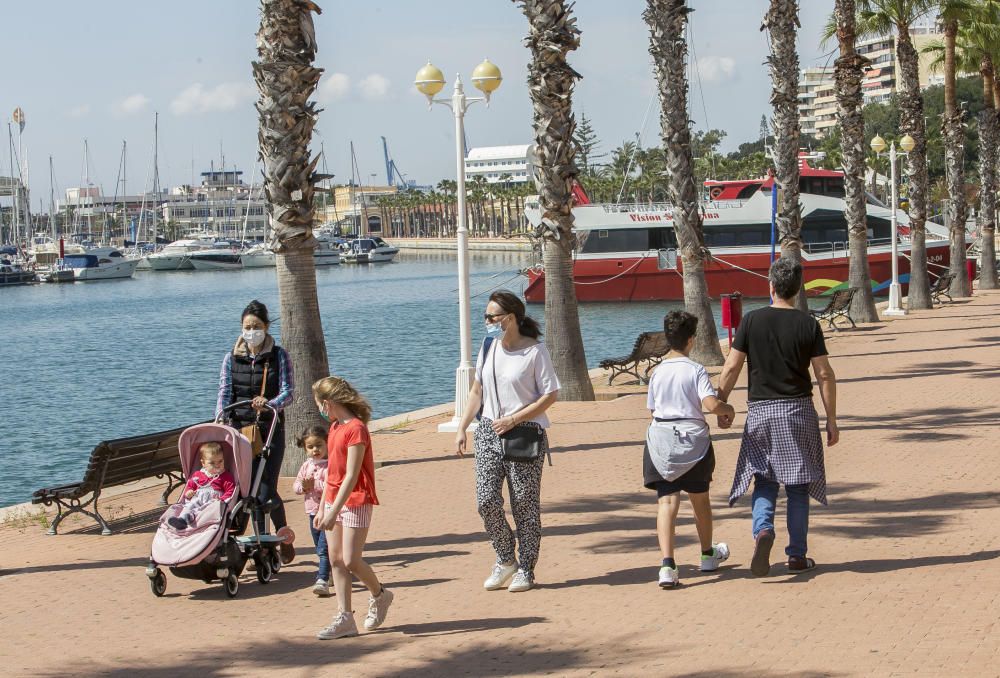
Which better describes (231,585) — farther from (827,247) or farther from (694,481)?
(827,247)

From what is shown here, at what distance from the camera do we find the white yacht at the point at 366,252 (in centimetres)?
12169

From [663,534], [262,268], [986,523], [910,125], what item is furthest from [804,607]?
[262,268]

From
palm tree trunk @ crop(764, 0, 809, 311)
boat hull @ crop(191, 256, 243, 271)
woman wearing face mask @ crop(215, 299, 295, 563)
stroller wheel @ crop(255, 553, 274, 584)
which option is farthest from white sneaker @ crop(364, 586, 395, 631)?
boat hull @ crop(191, 256, 243, 271)

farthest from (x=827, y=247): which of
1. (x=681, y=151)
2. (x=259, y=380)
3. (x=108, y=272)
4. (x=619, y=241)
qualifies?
(x=108, y=272)

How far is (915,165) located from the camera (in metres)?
35.4

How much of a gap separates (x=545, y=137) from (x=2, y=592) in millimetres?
10316

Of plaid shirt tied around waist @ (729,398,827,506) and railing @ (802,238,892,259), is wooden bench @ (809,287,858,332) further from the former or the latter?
plaid shirt tied around waist @ (729,398,827,506)

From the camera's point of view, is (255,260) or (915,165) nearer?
(915,165)

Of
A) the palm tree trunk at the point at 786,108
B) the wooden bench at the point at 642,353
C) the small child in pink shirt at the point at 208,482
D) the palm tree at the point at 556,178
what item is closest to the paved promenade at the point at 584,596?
the small child in pink shirt at the point at 208,482

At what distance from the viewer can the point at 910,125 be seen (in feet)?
114

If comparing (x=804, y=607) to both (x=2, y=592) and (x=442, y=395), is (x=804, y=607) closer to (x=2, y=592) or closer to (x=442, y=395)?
(x=2, y=592)

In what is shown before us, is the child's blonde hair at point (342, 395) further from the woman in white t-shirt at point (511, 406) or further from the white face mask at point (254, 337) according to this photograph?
the white face mask at point (254, 337)

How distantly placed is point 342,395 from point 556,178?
10449 millimetres

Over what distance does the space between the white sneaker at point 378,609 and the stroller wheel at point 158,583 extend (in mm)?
1621
